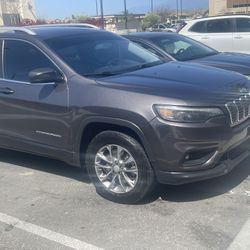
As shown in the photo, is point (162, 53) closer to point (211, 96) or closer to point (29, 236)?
point (211, 96)

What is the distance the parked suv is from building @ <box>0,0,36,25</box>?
58980 mm

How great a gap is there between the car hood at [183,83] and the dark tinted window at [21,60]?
0.93 meters

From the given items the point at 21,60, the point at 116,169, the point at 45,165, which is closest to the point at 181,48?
the point at 45,165

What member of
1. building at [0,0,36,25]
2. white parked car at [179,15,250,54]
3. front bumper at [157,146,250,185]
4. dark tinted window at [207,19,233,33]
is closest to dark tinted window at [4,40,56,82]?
front bumper at [157,146,250,185]

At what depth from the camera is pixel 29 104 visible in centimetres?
520

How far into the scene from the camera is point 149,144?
14.2 ft

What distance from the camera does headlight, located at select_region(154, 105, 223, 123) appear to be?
13.9 feet

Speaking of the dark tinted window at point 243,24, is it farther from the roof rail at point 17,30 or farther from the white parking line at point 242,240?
the white parking line at point 242,240

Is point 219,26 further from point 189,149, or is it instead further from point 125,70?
point 189,149

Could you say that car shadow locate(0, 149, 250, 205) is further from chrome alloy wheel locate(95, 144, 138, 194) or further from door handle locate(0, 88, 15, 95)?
door handle locate(0, 88, 15, 95)

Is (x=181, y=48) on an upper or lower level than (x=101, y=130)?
upper

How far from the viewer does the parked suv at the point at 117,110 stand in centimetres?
429

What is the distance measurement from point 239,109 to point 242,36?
8954 mm

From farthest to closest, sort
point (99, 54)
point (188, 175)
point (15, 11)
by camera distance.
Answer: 1. point (15, 11)
2. point (99, 54)
3. point (188, 175)
